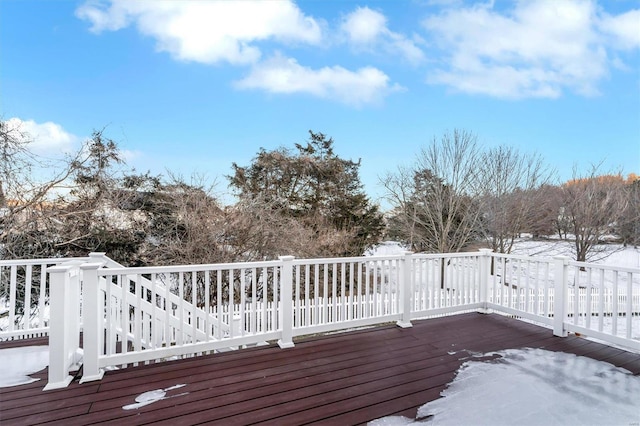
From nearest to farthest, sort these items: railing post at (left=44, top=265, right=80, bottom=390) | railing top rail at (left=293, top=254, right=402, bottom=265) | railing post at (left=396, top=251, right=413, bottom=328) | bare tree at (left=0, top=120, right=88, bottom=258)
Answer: railing post at (left=44, top=265, right=80, bottom=390) → railing top rail at (left=293, top=254, right=402, bottom=265) → railing post at (left=396, top=251, right=413, bottom=328) → bare tree at (left=0, top=120, right=88, bottom=258)

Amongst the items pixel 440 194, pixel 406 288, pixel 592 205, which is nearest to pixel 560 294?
pixel 406 288

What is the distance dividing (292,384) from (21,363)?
250 cm

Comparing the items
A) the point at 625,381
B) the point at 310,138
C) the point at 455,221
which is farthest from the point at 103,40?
the point at 455,221

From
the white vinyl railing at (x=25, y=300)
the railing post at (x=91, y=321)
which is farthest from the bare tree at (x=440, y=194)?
the railing post at (x=91, y=321)

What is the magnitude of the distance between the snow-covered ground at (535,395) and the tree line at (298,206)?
595 cm

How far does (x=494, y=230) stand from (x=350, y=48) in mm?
8151

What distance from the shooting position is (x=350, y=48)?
8242 millimetres

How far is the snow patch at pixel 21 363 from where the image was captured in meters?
2.54

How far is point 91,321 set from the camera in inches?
101

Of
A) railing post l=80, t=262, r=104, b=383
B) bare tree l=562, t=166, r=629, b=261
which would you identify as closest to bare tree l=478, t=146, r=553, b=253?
bare tree l=562, t=166, r=629, b=261

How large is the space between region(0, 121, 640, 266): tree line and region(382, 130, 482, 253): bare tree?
0.04 meters

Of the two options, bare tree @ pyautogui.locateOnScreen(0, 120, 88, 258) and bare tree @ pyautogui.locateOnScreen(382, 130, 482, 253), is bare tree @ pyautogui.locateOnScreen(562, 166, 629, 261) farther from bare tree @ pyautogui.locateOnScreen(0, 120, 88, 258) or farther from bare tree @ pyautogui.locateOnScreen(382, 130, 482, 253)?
bare tree @ pyautogui.locateOnScreen(0, 120, 88, 258)

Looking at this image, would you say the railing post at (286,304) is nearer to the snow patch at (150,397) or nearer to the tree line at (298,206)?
the snow patch at (150,397)

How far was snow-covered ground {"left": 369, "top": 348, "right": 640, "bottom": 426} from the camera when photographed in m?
2.00
